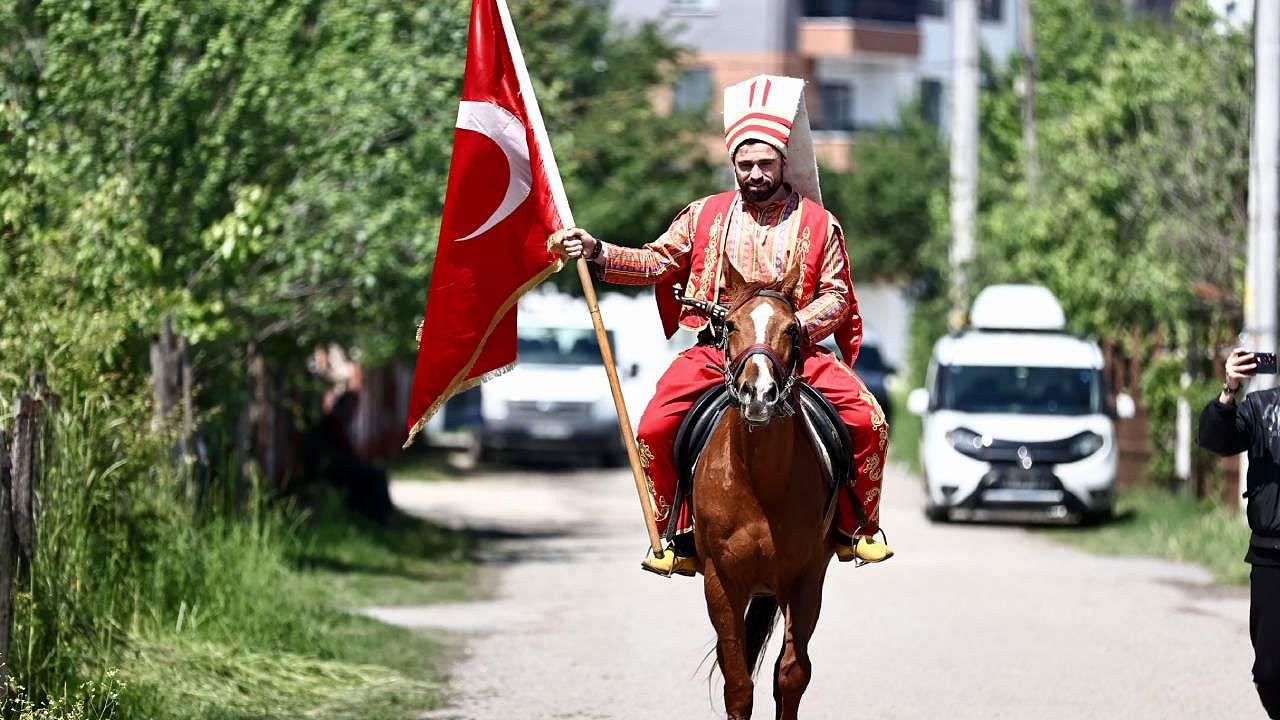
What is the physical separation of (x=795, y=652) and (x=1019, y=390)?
689 inches

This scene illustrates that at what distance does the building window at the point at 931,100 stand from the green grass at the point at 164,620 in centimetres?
6120

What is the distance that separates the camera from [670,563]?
30.3 ft

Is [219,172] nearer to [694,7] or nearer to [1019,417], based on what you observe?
[1019,417]

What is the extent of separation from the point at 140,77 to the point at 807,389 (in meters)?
7.42

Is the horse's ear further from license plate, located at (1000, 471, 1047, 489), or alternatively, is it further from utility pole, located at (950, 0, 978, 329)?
utility pole, located at (950, 0, 978, 329)

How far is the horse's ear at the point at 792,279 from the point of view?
28.2ft

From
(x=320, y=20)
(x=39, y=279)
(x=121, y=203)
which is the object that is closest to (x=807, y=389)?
(x=39, y=279)

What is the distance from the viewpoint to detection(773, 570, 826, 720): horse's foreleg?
8.91 m

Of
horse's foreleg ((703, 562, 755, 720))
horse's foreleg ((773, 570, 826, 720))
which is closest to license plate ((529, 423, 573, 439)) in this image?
horse's foreleg ((773, 570, 826, 720))

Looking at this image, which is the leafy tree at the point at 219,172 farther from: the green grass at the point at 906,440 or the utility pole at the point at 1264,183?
the green grass at the point at 906,440

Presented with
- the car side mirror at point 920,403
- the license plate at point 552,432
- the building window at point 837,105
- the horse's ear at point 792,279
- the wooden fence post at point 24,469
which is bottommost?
the license plate at point 552,432

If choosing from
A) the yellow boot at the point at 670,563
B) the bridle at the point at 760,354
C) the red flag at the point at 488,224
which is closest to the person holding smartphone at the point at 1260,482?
the bridle at the point at 760,354

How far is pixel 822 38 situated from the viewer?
237 ft

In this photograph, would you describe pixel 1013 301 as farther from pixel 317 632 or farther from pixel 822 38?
pixel 822 38
